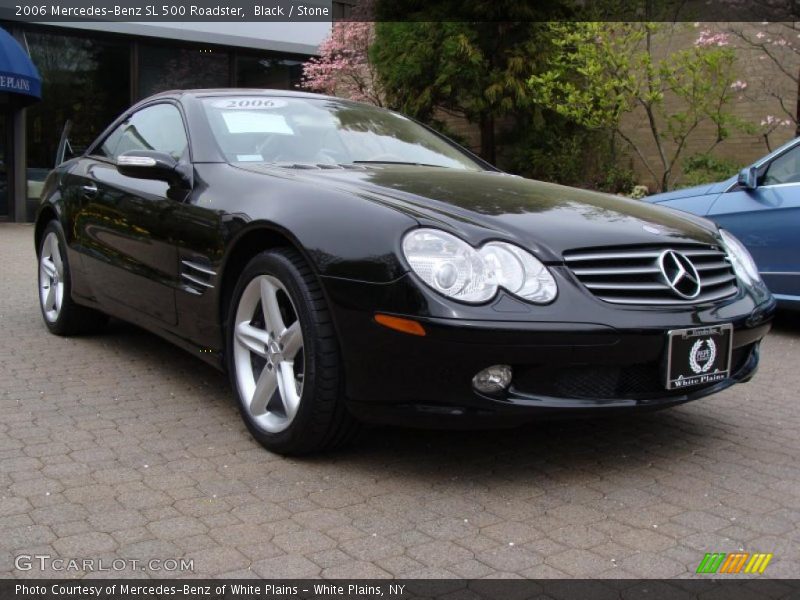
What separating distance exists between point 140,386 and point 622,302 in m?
2.60

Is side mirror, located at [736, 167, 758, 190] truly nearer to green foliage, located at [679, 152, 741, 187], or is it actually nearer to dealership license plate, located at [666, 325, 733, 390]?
dealership license plate, located at [666, 325, 733, 390]

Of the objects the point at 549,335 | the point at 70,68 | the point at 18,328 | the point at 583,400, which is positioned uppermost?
the point at 70,68

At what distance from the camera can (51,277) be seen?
19.3ft

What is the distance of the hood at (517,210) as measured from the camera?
3143mm

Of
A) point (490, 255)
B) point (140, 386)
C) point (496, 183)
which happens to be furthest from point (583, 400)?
point (140, 386)

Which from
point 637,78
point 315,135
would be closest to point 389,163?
point 315,135

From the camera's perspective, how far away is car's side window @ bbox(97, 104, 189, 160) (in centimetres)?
448

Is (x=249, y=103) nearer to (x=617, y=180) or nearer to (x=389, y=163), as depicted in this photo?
(x=389, y=163)

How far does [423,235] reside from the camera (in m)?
3.06

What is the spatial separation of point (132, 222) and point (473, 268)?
216 cm

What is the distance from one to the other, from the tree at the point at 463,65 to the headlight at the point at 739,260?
10868 millimetres

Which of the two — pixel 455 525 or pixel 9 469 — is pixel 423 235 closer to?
pixel 455 525

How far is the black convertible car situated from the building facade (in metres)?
12.9

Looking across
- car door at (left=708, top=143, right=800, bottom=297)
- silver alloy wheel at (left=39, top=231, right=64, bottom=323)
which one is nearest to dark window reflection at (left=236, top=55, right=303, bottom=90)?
silver alloy wheel at (left=39, top=231, right=64, bottom=323)
